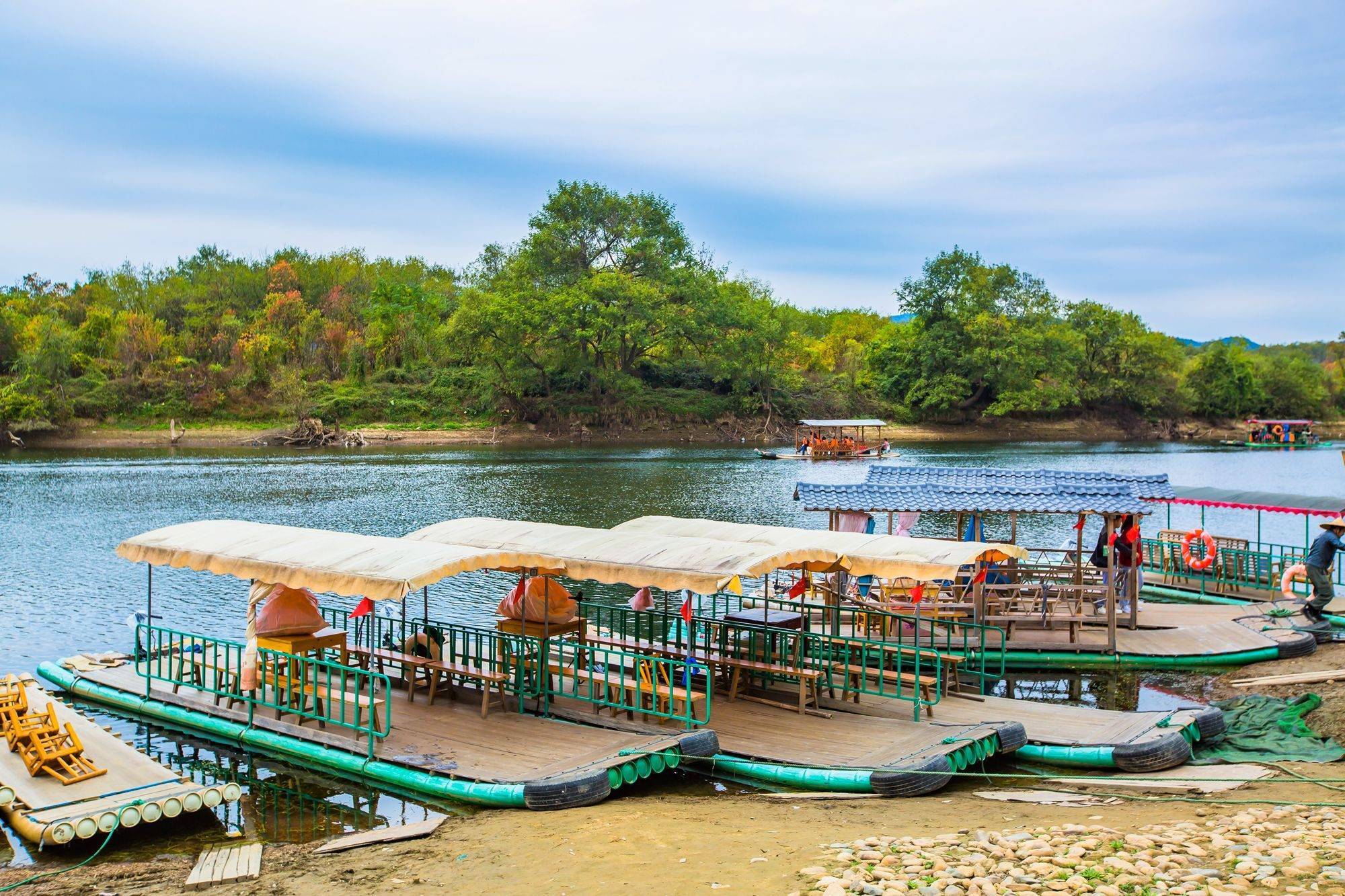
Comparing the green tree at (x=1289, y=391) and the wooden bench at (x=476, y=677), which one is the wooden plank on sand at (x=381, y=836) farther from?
the green tree at (x=1289, y=391)

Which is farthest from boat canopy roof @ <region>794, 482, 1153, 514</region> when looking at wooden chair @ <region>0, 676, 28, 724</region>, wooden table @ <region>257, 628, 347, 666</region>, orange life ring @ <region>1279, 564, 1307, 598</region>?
wooden chair @ <region>0, 676, 28, 724</region>

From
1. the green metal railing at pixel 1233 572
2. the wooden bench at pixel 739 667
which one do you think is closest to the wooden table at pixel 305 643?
the wooden bench at pixel 739 667

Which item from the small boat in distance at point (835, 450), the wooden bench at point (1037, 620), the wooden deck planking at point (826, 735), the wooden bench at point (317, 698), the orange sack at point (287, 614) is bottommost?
the wooden deck planking at point (826, 735)

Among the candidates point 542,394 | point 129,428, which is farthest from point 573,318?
point 129,428

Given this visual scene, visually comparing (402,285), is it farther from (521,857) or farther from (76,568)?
(521,857)

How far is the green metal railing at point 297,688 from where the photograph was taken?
1257 cm

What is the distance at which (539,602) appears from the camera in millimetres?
14484

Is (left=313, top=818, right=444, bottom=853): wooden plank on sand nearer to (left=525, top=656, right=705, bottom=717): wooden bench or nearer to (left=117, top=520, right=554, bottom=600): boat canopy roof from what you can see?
(left=117, top=520, right=554, bottom=600): boat canopy roof

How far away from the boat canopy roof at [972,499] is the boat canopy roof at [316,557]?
8150 mm

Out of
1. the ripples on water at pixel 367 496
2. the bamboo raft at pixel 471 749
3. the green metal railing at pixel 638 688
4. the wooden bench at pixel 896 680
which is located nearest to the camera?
the bamboo raft at pixel 471 749

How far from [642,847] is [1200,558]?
60.7 ft

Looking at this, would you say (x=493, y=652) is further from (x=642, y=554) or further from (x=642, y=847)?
(x=642, y=847)

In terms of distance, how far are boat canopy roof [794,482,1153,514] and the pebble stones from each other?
10713 mm

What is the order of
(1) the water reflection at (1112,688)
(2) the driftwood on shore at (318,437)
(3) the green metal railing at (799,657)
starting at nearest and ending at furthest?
(3) the green metal railing at (799,657) < (1) the water reflection at (1112,688) < (2) the driftwood on shore at (318,437)
